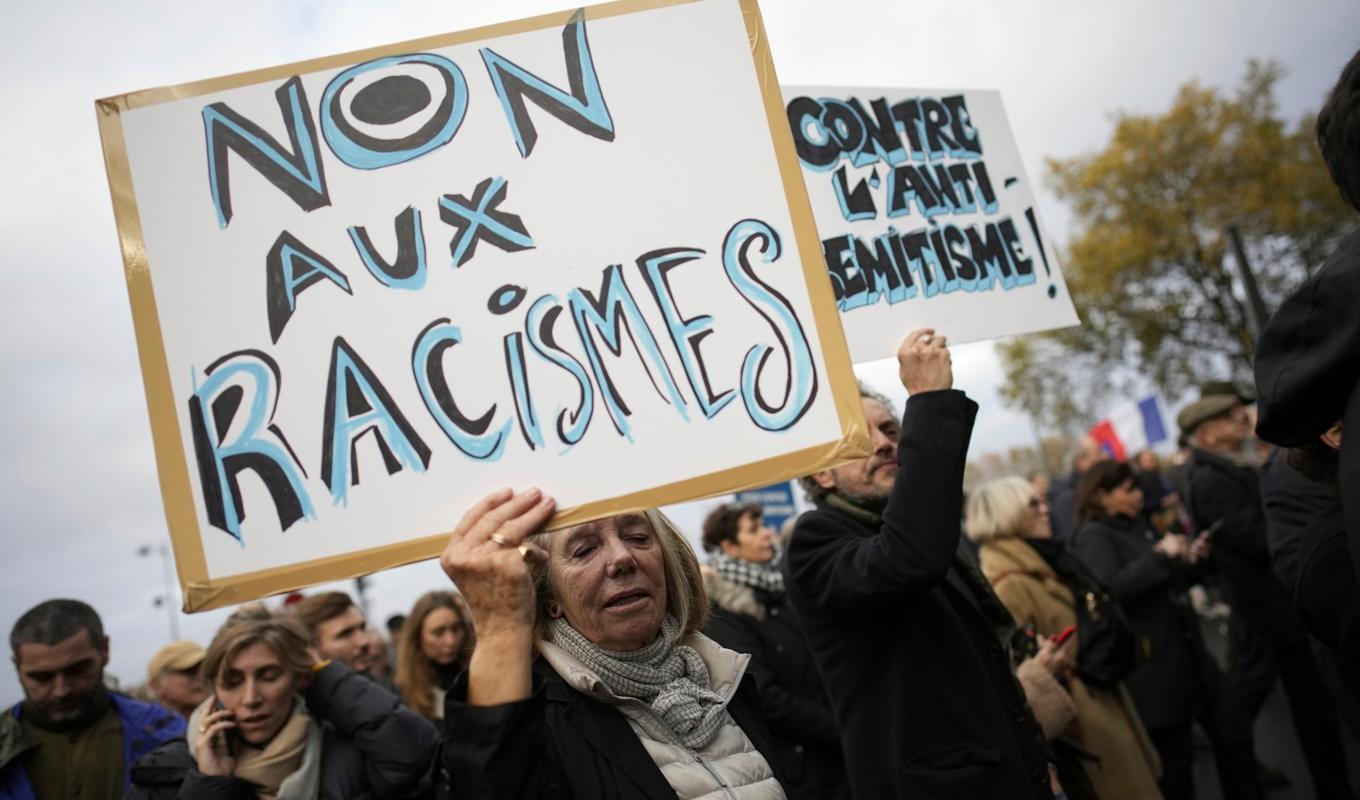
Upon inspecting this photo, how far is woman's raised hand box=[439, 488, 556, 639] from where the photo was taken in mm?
1621

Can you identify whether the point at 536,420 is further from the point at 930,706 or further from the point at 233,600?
the point at 930,706

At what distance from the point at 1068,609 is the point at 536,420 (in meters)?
3.26

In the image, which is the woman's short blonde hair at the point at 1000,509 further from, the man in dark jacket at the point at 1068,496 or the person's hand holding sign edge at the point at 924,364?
the man in dark jacket at the point at 1068,496

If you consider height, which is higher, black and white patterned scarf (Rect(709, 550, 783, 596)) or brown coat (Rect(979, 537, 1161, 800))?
black and white patterned scarf (Rect(709, 550, 783, 596))

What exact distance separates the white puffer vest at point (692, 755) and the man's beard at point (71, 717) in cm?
254

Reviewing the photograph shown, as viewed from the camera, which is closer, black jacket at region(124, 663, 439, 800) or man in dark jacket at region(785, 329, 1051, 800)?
man in dark jacket at region(785, 329, 1051, 800)

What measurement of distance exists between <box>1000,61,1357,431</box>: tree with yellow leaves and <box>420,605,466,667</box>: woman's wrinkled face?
68.9 feet

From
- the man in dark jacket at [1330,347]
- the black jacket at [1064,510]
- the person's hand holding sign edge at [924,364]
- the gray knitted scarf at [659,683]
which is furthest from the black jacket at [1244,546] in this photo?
the gray knitted scarf at [659,683]

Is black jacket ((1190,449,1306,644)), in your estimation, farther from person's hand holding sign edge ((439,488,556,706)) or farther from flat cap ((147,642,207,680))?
flat cap ((147,642,207,680))

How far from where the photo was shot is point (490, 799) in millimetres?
1577

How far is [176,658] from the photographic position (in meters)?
4.81

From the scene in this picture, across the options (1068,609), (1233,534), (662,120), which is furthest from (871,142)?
(1233,534)

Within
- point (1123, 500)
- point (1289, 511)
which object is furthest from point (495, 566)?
point (1123, 500)

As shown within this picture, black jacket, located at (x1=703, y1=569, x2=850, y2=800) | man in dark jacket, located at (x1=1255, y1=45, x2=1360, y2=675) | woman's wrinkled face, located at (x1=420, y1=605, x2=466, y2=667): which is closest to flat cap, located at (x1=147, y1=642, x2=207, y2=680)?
woman's wrinkled face, located at (x1=420, y1=605, x2=466, y2=667)
